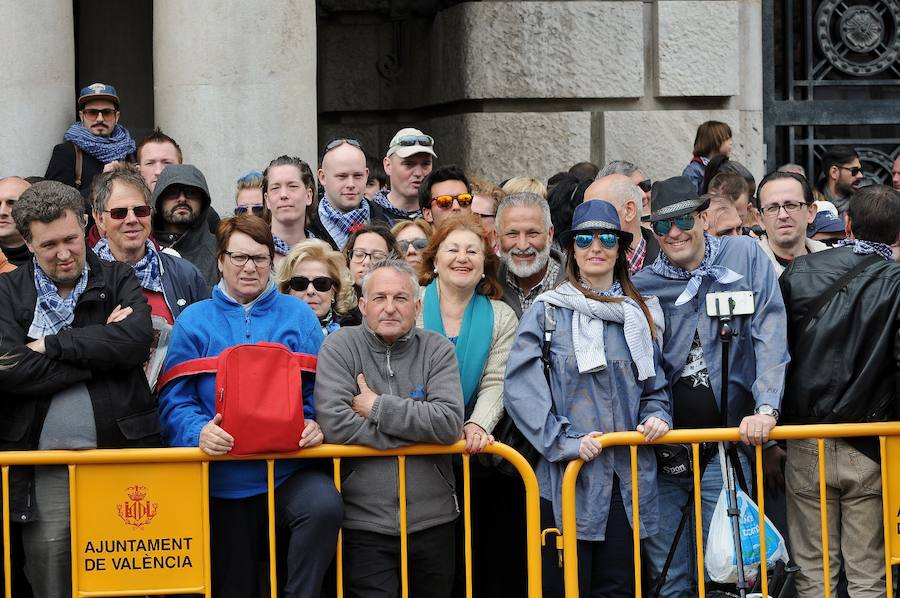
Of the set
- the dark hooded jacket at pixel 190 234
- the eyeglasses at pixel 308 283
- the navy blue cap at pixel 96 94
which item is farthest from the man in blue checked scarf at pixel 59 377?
the navy blue cap at pixel 96 94

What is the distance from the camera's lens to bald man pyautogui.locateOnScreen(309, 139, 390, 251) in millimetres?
6902

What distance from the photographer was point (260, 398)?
5.06 meters

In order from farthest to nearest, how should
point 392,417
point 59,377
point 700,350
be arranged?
point 700,350 < point 392,417 < point 59,377

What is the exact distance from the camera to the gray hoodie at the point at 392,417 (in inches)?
204

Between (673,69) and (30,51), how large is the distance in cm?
401

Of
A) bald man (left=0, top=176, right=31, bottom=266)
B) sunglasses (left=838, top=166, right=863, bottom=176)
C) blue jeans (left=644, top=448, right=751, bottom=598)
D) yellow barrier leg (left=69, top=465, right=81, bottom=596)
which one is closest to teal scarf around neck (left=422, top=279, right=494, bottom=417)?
blue jeans (left=644, top=448, right=751, bottom=598)

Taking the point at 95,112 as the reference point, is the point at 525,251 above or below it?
below

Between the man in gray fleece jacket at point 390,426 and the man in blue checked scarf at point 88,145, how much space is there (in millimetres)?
2737

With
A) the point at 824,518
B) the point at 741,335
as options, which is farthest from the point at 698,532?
the point at 741,335

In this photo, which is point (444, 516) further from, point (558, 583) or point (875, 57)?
point (875, 57)

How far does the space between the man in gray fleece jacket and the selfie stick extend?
102 cm

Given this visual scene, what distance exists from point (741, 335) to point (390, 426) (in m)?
1.44

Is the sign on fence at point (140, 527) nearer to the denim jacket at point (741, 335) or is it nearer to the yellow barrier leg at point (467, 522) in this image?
the yellow barrier leg at point (467, 522)

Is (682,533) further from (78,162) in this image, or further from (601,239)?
(78,162)
